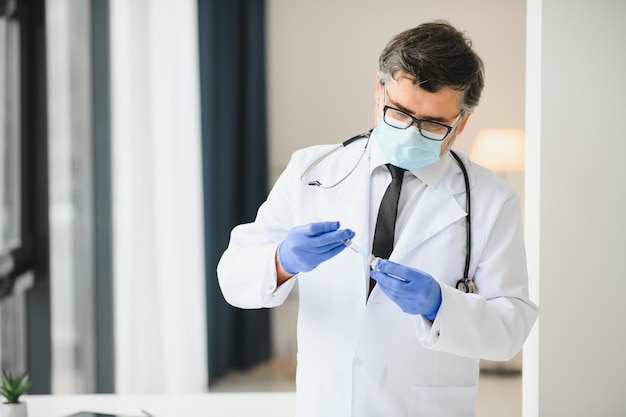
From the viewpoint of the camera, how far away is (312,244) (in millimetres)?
1218

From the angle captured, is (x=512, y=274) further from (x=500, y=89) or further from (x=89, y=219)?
(x=500, y=89)

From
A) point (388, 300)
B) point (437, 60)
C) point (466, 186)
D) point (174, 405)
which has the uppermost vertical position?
point (437, 60)

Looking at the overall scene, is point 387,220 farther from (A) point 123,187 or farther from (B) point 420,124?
(A) point 123,187

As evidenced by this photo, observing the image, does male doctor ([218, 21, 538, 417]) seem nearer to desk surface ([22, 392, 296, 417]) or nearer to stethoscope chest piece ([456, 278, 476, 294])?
stethoscope chest piece ([456, 278, 476, 294])

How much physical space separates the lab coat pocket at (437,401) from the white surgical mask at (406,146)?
46cm

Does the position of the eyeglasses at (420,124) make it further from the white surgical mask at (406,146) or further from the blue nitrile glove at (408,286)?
the blue nitrile glove at (408,286)

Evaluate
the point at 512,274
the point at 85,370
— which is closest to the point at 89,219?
the point at 85,370

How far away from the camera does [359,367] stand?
4.43ft

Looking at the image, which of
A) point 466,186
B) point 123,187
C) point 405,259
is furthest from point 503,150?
point 405,259

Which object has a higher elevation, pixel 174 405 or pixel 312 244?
pixel 312 244

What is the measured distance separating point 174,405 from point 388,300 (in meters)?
0.81

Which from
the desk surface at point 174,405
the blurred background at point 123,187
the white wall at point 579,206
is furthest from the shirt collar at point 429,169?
the blurred background at point 123,187

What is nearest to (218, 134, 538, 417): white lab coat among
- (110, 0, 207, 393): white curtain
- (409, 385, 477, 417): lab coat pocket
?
(409, 385, 477, 417): lab coat pocket

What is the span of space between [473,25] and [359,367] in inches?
133
